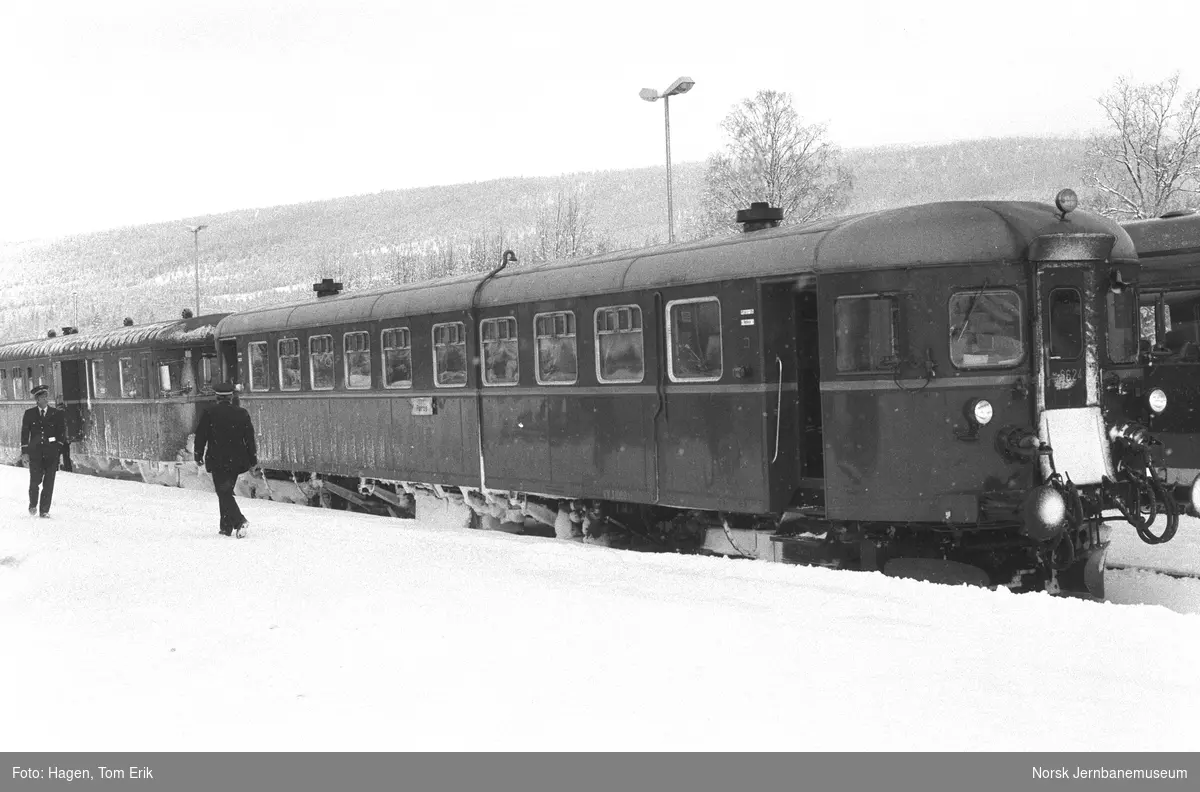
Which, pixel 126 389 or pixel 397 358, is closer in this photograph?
pixel 397 358

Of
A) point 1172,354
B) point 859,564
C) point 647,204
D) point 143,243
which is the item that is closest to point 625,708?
point 859,564

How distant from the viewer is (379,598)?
9078 mm

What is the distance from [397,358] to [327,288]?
406 cm

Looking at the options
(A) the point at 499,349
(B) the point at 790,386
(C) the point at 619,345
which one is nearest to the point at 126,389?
(A) the point at 499,349

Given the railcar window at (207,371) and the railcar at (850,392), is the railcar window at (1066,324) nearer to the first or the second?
the railcar at (850,392)

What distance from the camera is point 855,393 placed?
31.9 feet

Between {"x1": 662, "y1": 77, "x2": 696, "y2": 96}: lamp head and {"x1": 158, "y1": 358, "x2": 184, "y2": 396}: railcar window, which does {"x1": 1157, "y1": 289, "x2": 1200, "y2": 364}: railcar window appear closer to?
{"x1": 662, "y1": 77, "x2": 696, "y2": 96}: lamp head

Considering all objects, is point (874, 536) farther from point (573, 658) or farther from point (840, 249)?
point (573, 658)

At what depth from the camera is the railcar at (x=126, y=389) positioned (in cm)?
2256

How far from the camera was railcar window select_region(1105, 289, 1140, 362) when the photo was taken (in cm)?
977

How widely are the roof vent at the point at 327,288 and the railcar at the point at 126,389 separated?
2.32 metres

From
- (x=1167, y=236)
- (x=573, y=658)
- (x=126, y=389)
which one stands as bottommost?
(x=573, y=658)

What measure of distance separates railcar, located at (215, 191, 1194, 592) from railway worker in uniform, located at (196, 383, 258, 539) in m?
2.87

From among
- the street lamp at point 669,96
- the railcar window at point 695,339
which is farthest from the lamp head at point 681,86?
the railcar window at point 695,339
